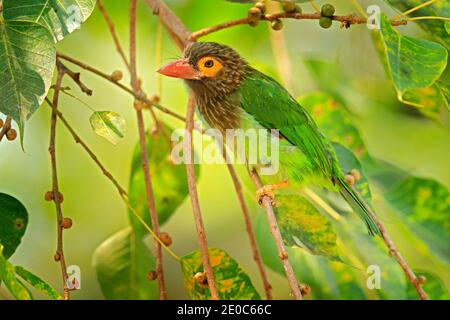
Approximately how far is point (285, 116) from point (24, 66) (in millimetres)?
784

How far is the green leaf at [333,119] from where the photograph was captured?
256cm

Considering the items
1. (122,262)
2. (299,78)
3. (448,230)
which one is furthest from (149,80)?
(448,230)

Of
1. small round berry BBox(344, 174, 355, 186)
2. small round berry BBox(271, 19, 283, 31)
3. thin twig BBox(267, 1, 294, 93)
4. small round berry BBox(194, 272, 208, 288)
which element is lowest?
small round berry BBox(194, 272, 208, 288)

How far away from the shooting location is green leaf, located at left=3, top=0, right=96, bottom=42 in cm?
165

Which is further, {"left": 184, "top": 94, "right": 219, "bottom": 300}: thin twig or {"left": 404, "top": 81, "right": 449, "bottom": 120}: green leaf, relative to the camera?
{"left": 404, "top": 81, "right": 449, "bottom": 120}: green leaf

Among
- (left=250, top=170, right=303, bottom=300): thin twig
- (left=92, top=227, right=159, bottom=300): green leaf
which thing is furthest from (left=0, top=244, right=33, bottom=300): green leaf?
(left=92, top=227, right=159, bottom=300): green leaf

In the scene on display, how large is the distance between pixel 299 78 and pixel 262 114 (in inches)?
53.2

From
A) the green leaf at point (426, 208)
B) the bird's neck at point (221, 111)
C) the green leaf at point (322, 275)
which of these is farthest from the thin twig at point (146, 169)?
the green leaf at point (426, 208)

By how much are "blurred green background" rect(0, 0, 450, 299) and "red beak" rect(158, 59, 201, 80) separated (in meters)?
0.82

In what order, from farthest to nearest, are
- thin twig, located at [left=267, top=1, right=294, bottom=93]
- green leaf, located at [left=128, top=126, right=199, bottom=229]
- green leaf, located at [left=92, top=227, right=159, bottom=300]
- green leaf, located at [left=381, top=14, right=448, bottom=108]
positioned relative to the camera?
1. thin twig, located at [left=267, top=1, right=294, bottom=93]
2. green leaf, located at [left=128, top=126, right=199, bottom=229]
3. green leaf, located at [left=92, top=227, right=159, bottom=300]
4. green leaf, located at [left=381, top=14, right=448, bottom=108]

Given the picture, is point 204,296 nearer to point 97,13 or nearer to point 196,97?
point 196,97

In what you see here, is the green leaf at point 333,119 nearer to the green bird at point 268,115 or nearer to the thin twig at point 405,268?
the green bird at point 268,115

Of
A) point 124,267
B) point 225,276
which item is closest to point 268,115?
point 225,276

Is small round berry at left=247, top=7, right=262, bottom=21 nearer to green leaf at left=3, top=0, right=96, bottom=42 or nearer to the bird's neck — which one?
the bird's neck
